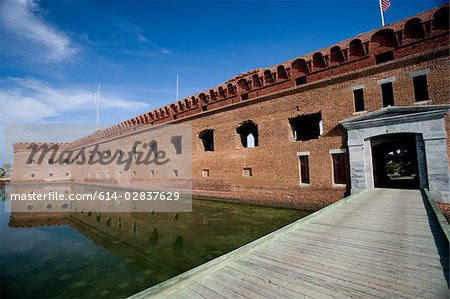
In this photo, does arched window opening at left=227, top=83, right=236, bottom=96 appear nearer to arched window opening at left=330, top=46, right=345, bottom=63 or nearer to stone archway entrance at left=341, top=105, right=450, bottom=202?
arched window opening at left=330, top=46, right=345, bottom=63

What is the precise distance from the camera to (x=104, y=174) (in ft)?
94.8

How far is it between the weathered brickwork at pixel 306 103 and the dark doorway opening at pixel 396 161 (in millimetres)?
1939

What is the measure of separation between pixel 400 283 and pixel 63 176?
46.8 m

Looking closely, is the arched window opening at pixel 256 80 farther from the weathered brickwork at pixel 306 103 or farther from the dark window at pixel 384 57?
the dark window at pixel 384 57

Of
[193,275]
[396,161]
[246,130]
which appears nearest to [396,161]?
[396,161]

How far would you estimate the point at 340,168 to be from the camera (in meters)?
9.70

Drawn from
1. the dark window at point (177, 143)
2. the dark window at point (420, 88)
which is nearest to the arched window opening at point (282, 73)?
A: the dark window at point (420, 88)

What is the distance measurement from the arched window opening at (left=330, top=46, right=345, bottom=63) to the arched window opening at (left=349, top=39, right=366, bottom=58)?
377 millimetres

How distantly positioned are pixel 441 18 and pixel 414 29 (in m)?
0.73

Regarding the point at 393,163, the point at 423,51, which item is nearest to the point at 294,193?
the point at 423,51

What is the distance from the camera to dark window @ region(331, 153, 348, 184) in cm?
Result: 956

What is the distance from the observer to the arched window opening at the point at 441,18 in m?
7.84

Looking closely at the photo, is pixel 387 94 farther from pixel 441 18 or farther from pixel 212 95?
pixel 212 95

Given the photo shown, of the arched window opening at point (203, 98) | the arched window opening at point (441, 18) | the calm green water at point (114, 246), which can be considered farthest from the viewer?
the arched window opening at point (203, 98)
